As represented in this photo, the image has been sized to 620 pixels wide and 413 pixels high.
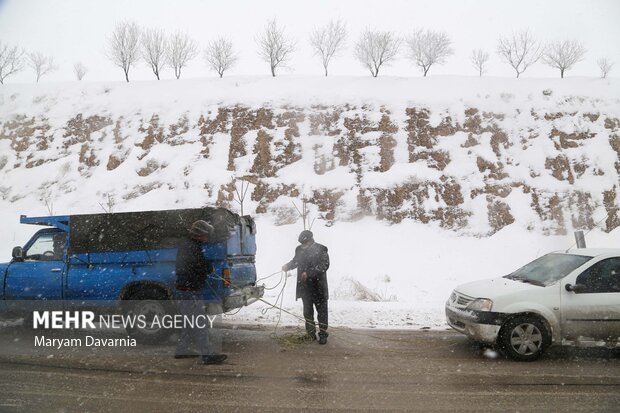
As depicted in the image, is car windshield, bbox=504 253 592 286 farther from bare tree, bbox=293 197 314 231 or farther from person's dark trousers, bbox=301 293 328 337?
bare tree, bbox=293 197 314 231

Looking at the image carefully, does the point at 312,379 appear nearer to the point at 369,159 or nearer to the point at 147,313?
the point at 147,313

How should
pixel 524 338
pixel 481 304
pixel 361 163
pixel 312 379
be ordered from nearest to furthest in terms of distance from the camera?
pixel 312 379, pixel 524 338, pixel 481 304, pixel 361 163

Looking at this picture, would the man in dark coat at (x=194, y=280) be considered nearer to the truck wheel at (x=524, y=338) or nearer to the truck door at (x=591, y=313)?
the truck wheel at (x=524, y=338)

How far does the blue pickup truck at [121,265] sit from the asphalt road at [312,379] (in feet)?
2.50

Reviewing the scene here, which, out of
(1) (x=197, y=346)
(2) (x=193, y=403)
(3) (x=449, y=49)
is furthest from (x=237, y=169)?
(3) (x=449, y=49)

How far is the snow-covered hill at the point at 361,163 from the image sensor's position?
19906mm

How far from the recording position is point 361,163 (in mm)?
23922

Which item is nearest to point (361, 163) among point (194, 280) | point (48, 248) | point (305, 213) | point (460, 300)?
point (305, 213)

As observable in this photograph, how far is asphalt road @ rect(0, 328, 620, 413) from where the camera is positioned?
4129 mm

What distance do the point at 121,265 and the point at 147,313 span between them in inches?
36.0

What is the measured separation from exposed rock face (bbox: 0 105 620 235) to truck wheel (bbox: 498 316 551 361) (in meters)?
15.7

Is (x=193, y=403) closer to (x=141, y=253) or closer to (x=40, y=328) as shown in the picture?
(x=141, y=253)

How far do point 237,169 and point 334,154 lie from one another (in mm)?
5975

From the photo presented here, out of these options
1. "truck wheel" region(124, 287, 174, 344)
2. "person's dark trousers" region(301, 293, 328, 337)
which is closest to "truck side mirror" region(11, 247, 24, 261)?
"truck wheel" region(124, 287, 174, 344)
